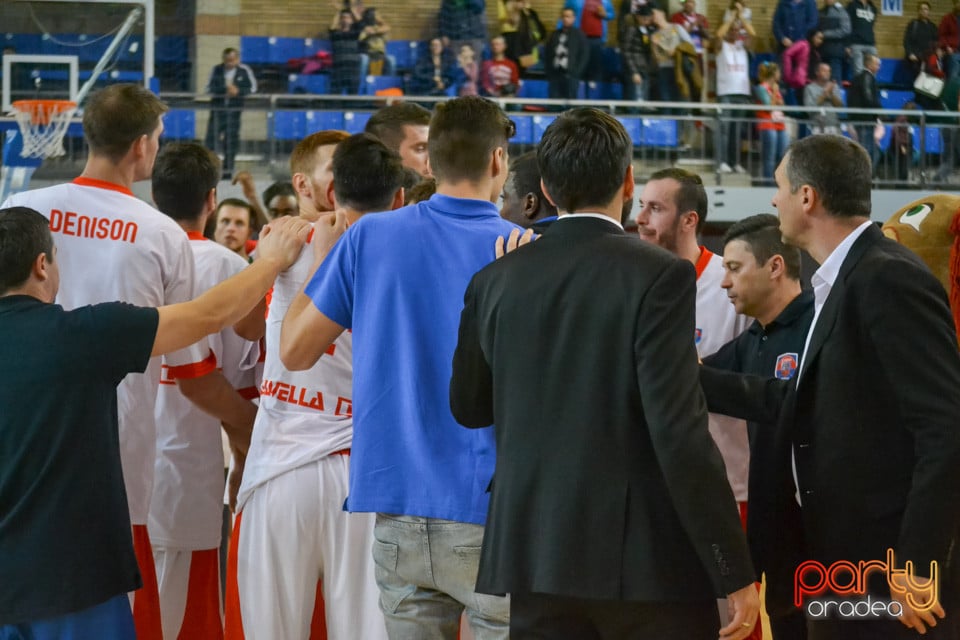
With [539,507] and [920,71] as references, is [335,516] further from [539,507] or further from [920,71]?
[920,71]

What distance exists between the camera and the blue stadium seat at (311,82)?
14.9m

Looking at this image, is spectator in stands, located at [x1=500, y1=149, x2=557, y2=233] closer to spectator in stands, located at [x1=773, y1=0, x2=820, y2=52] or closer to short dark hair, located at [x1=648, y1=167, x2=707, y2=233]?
short dark hair, located at [x1=648, y1=167, x2=707, y2=233]

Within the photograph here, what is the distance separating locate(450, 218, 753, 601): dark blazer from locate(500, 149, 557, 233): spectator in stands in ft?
4.53

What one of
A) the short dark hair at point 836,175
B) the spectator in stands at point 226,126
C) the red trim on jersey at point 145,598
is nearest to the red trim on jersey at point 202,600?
the red trim on jersey at point 145,598

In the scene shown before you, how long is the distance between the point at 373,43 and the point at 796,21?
5623 millimetres

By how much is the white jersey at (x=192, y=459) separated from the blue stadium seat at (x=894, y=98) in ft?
45.0

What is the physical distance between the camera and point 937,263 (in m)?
5.37

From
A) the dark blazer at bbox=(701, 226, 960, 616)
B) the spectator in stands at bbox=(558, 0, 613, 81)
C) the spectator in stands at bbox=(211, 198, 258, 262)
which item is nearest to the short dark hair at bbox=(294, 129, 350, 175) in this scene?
the dark blazer at bbox=(701, 226, 960, 616)

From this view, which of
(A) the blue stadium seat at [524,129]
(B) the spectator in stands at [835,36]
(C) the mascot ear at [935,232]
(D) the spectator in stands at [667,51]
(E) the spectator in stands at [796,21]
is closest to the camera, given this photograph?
(C) the mascot ear at [935,232]

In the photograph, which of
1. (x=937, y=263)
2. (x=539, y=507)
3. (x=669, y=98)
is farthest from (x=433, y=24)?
(x=539, y=507)

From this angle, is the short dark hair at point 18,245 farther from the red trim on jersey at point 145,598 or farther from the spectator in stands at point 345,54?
the spectator in stands at point 345,54

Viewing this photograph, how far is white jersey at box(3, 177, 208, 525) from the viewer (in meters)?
3.89

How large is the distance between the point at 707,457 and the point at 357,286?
3.65 feet

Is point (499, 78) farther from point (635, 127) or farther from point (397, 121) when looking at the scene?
point (397, 121)
